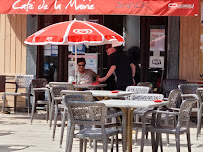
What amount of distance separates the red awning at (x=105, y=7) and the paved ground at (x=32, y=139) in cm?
252

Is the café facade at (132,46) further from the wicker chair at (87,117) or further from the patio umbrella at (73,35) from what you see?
the wicker chair at (87,117)

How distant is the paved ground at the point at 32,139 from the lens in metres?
9.53

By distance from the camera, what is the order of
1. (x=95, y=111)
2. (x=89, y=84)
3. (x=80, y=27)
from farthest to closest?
1. (x=89, y=84)
2. (x=80, y=27)
3. (x=95, y=111)

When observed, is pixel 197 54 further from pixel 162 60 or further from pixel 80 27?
pixel 80 27

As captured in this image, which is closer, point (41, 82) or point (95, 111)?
point (95, 111)

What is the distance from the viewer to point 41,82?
44.8 feet

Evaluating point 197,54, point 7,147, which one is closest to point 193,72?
point 197,54

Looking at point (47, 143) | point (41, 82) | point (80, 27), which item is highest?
point (80, 27)

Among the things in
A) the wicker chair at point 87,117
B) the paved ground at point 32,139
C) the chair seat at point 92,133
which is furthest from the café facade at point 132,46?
the wicker chair at point 87,117

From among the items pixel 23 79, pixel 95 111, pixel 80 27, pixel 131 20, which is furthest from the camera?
pixel 131 20

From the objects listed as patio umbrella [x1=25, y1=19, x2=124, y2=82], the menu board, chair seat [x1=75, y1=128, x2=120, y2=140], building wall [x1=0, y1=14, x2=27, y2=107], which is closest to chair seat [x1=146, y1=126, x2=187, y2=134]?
chair seat [x1=75, y1=128, x2=120, y2=140]

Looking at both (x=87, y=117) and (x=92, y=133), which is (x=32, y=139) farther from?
(x=87, y=117)

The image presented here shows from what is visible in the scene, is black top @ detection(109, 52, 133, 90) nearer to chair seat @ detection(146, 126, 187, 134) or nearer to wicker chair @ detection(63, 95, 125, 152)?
chair seat @ detection(146, 126, 187, 134)

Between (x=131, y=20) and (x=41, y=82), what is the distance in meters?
3.48
